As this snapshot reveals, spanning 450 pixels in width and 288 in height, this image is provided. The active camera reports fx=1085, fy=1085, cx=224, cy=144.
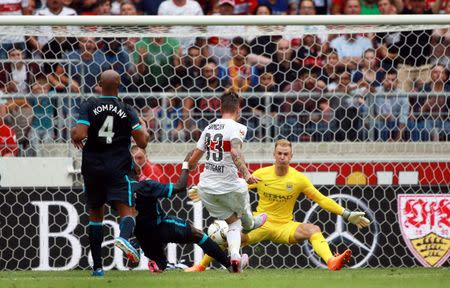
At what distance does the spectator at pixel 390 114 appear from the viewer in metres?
11.5

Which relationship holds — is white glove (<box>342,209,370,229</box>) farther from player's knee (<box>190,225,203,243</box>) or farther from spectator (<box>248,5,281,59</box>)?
spectator (<box>248,5,281,59</box>)

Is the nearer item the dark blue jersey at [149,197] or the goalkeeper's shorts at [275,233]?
the dark blue jersey at [149,197]

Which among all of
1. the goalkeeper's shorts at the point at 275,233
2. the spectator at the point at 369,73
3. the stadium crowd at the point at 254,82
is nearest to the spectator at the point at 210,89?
the stadium crowd at the point at 254,82

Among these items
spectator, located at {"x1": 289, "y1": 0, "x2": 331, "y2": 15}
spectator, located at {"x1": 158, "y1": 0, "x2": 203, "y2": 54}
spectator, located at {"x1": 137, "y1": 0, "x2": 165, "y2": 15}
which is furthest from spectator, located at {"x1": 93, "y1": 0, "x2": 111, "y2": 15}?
spectator, located at {"x1": 289, "y1": 0, "x2": 331, "y2": 15}

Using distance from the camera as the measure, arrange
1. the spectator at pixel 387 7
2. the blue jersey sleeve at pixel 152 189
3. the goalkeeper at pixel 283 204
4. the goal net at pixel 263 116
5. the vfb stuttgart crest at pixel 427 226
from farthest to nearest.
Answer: the spectator at pixel 387 7
the vfb stuttgart crest at pixel 427 226
the goal net at pixel 263 116
the goalkeeper at pixel 283 204
the blue jersey sleeve at pixel 152 189

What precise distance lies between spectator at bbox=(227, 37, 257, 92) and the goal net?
1cm

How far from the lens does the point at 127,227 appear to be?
28.0ft

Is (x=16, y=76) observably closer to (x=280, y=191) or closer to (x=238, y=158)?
(x=280, y=191)

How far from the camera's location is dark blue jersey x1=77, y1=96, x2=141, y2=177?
8.45m

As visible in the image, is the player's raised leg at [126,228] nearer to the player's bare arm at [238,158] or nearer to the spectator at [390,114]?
the player's bare arm at [238,158]

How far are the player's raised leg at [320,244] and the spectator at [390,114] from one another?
5.90 feet

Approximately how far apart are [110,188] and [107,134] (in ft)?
1.43

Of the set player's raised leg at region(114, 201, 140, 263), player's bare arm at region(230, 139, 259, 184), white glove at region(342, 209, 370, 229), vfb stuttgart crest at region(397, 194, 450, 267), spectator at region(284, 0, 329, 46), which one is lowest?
vfb stuttgart crest at region(397, 194, 450, 267)

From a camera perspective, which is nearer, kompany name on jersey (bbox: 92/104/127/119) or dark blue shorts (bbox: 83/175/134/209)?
kompany name on jersey (bbox: 92/104/127/119)
